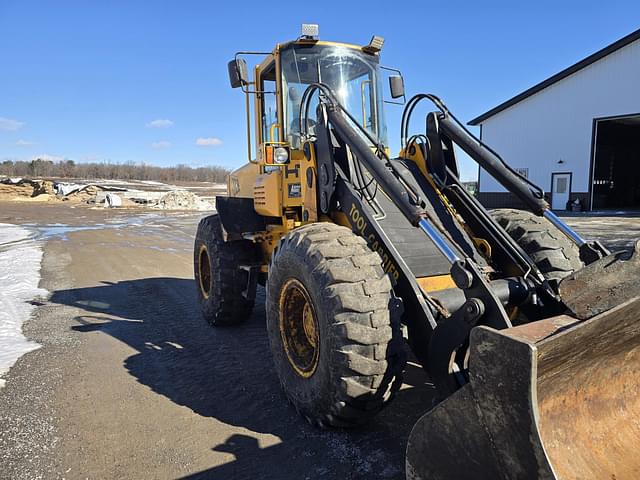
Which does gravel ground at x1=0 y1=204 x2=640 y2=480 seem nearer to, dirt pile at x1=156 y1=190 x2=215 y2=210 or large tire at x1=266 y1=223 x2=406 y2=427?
large tire at x1=266 y1=223 x2=406 y2=427

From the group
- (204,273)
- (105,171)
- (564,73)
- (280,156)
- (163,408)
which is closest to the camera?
(163,408)

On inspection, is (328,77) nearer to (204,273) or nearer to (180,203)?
(204,273)

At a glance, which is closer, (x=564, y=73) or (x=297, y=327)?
(x=297, y=327)

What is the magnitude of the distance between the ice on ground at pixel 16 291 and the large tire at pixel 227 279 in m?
1.93

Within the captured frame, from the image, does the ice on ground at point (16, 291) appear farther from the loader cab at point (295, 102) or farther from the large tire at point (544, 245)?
the large tire at point (544, 245)

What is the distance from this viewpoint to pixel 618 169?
31.7 meters

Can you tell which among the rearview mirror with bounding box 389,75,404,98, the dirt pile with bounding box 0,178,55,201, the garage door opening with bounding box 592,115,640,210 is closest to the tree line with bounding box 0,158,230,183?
the dirt pile with bounding box 0,178,55,201

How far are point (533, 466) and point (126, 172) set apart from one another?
3906 inches

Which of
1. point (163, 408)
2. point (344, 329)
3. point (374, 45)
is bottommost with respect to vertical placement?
point (163, 408)

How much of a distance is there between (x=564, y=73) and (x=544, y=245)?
24826 mm

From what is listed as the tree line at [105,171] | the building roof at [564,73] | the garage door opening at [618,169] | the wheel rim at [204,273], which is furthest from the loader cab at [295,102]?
the tree line at [105,171]

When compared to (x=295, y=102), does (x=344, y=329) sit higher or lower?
lower

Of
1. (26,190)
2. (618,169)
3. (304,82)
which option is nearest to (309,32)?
(304,82)

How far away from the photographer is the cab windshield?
4.66 m
